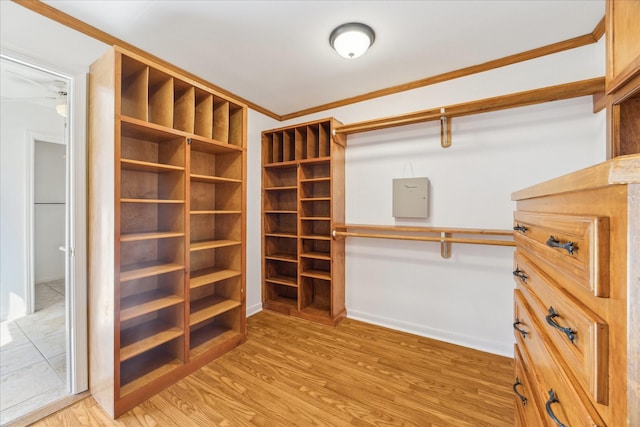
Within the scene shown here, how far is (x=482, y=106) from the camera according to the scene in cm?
210

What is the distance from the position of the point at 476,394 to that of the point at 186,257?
7.57ft

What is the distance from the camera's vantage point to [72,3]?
1615 millimetres

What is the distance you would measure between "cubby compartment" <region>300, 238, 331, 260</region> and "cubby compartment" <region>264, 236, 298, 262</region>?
0.73ft

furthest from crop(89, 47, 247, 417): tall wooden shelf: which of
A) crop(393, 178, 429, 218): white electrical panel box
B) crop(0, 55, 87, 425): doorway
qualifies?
crop(393, 178, 429, 218): white electrical panel box

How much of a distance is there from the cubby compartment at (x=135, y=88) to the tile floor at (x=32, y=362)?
6.57 feet

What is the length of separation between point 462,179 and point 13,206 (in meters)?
4.87

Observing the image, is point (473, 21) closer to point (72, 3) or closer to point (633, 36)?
point (633, 36)

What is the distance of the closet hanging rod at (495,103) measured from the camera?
5.76 ft

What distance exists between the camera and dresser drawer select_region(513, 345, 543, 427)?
0.88 m

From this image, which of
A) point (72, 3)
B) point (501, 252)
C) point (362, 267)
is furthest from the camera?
point (362, 267)

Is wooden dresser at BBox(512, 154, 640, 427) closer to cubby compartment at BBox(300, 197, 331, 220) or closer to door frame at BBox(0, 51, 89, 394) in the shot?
cubby compartment at BBox(300, 197, 331, 220)

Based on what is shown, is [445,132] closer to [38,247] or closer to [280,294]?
[280,294]

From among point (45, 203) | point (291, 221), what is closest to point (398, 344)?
point (291, 221)

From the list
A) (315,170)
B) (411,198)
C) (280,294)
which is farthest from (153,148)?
(411,198)
